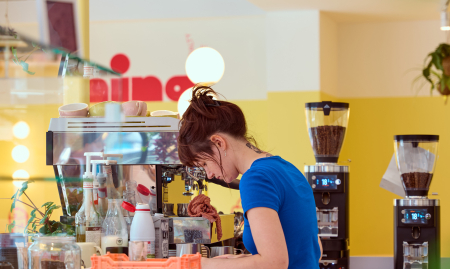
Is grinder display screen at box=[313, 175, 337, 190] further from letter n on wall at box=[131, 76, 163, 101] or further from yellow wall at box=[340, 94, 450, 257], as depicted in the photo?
letter n on wall at box=[131, 76, 163, 101]

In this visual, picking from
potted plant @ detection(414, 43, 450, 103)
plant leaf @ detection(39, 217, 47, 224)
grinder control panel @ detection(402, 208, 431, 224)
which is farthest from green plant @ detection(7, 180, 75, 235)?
potted plant @ detection(414, 43, 450, 103)

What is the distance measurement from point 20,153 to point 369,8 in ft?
16.3

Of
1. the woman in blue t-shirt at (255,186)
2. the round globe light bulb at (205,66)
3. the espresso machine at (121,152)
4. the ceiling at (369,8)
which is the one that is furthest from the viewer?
the ceiling at (369,8)

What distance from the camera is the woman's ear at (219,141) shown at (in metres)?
1.42

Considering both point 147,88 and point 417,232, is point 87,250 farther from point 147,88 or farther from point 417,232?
point 147,88

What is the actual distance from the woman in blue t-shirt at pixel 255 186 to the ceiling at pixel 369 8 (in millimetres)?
4105

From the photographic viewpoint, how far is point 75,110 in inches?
77.5

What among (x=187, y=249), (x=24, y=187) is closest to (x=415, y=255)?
(x=187, y=249)

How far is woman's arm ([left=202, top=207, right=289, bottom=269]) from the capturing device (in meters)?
1.24

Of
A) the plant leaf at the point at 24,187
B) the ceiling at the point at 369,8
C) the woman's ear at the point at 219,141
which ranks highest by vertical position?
the ceiling at the point at 369,8

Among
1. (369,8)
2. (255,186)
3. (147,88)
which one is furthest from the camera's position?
(147,88)

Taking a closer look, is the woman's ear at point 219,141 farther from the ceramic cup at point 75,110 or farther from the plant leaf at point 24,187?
the ceramic cup at point 75,110

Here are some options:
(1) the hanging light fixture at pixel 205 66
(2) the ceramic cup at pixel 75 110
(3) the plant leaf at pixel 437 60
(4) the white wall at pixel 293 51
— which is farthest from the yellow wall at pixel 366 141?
(2) the ceramic cup at pixel 75 110

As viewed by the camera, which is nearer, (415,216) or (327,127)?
(415,216)
